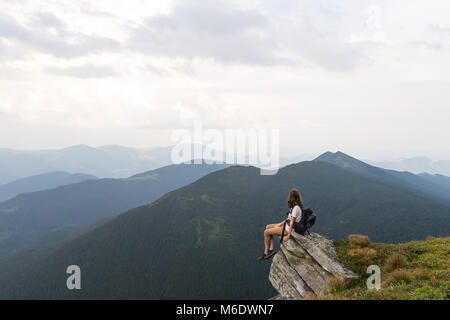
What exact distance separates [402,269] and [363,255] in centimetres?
302

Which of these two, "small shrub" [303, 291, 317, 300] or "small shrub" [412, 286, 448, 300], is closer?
"small shrub" [412, 286, 448, 300]

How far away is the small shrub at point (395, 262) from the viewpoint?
19.2m

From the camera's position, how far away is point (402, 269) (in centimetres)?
1809

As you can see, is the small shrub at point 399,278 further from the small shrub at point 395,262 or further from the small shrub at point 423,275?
the small shrub at point 395,262

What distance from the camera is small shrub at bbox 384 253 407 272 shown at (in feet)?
62.9

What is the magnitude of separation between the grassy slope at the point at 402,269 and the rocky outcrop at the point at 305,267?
1033 millimetres

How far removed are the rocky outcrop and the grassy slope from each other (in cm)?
103

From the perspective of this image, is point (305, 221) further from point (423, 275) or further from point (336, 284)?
point (423, 275)

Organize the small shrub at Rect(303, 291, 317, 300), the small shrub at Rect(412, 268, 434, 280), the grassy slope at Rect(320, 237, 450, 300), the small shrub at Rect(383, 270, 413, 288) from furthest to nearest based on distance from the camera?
the small shrub at Rect(383, 270, 413, 288)
the small shrub at Rect(412, 268, 434, 280)
the small shrub at Rect(303, 291, 317, 300)
the grassy slope at Rect(320, 237, 450, 300)

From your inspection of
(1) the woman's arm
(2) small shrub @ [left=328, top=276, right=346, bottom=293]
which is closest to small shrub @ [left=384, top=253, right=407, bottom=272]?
(2) small shrub @ [left=328, top=276, right=346, bottom=293]

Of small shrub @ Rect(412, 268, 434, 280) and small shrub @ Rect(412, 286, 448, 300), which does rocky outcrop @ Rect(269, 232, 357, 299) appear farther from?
small shrub @ Rect(412, 286, 448, 300)

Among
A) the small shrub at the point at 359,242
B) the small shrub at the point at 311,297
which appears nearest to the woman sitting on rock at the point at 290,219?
the small shrub at the point at 311,297
